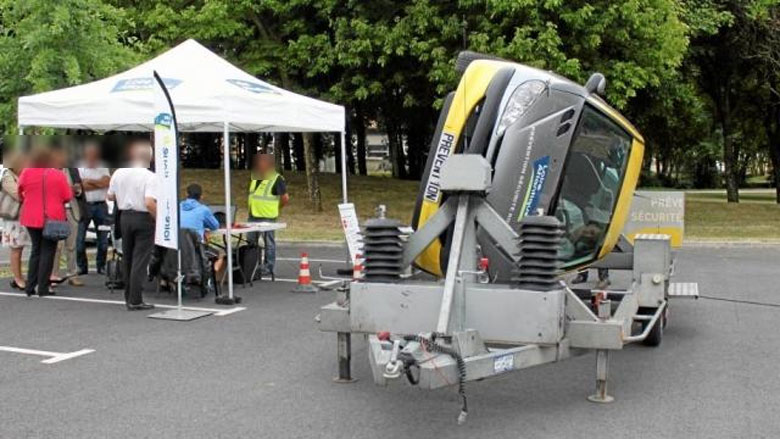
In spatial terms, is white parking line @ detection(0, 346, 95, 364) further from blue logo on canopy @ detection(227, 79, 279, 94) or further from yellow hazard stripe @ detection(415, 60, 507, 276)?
blue logo on canopy @ detection(227, 79, 279, 94)

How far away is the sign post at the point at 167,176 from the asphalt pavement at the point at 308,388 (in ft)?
3.01

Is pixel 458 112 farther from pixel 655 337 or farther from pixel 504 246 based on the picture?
pixel 655 337

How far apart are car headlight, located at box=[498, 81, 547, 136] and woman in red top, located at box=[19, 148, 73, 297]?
6470mm

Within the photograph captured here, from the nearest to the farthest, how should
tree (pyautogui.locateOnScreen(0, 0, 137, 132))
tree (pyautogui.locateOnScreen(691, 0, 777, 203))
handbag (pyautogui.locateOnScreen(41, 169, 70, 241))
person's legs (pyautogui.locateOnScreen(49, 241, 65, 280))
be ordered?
handbag (pyautogui.locateOnScreen(41, 169, 70, 241)) → person's legs (pyautogui.locateOnScreen(49, 241, 65, 280)) → tree (pyautogui.locateOnScreen(0, 0, 137, 132)) → tree (pyautogui.locateOnScreen(691, 0, 777, 203))

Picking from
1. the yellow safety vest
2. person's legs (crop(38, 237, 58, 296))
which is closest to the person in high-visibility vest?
the yellow safety vest

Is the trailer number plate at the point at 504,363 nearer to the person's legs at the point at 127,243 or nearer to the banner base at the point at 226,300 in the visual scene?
the banner base at the point at 226,300

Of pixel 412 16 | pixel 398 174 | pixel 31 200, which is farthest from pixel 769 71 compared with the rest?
pixel 31 200

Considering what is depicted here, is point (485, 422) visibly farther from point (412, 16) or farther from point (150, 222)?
point (412, 16)

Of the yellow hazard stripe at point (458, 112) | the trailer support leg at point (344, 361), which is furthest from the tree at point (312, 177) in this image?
the trailer support leg at point (344, 361)

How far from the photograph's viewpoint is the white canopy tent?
10055 millimetres

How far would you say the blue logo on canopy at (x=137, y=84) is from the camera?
10492mm

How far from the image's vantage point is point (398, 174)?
42.7m

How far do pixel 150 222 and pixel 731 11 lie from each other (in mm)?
20608

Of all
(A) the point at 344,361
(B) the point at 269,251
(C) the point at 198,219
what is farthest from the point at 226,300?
(A) the point at 344,361
